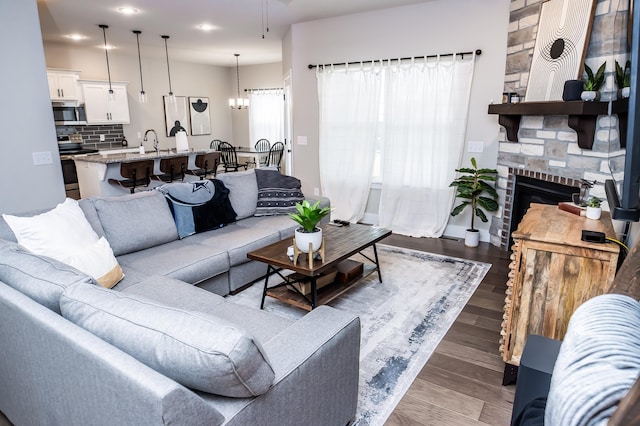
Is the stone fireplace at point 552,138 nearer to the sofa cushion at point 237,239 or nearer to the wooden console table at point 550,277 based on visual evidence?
the wooden console table at point 550,277

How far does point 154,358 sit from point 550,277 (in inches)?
72.8

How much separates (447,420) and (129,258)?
7.62 feet

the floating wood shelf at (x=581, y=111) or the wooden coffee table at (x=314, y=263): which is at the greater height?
the floating wood shelf at (x=581, y=111)

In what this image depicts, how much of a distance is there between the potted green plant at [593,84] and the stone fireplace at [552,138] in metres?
0.06

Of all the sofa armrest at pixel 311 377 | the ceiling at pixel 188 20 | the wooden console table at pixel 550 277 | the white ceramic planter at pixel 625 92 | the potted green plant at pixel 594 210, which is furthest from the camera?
the ceiling at pixel 188 20

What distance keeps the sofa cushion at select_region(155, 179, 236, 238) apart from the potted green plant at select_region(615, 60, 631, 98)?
3173 millimetres

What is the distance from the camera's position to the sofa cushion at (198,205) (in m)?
3.35

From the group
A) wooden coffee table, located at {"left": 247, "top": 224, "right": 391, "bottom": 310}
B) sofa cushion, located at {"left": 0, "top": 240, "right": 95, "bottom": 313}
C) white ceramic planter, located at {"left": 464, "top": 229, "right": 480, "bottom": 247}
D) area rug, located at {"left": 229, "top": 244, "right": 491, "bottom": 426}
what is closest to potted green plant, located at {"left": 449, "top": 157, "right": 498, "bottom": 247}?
white ceramic planter, located at {"left": 464, "top": 229, "right": 480, "bottom": 247}

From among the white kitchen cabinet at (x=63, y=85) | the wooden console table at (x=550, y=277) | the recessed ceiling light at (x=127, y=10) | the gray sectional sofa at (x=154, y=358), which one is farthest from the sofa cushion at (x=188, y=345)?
the white kitchen cabinet at (x=63, y=85)

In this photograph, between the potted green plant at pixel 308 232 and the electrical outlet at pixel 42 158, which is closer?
the potted green plant at pixel 308 232

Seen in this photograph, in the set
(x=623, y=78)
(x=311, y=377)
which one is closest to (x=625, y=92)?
(x=623, y=78)

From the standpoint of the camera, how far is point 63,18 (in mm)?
5324

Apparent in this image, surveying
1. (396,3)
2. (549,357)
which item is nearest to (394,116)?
Result: (396,3)

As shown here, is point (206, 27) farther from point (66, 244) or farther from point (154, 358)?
point (154, 358)
